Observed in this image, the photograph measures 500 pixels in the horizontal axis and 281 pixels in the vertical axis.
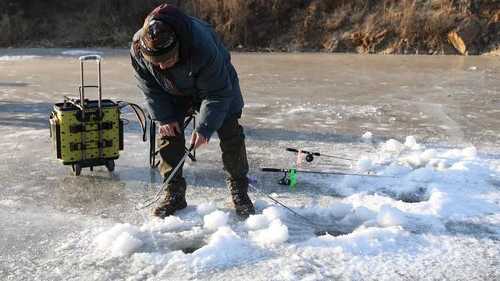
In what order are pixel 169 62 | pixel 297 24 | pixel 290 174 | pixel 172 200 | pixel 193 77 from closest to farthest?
pixel 169 62 → pixel 193 77 → pixel 172 200 → pixel 290 174 → pixel 297 24

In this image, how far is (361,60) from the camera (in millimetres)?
12977

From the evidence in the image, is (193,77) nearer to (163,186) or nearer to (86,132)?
(163,186)

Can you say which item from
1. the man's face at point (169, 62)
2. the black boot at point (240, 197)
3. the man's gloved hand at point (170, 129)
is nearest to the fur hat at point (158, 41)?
the man's face at point (169, 62)

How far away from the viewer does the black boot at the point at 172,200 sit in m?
3.80

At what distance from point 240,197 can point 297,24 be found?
13.8 m

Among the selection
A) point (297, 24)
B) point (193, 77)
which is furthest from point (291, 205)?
point (297, 24)

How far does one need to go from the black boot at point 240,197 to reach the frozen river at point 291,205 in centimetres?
9

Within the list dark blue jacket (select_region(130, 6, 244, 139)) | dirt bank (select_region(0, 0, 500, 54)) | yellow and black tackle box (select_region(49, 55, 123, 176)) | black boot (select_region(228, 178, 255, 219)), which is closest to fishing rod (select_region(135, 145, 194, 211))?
dark blue jacket (select_region(130, 6, 244, 139))

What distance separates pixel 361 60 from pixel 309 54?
1.89 m

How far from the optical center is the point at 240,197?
3.85 metres

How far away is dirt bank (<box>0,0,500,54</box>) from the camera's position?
15.0 m

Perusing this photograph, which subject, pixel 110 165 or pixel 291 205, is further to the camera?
pixel 110 165

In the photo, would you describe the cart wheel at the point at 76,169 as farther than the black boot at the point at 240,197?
Yes

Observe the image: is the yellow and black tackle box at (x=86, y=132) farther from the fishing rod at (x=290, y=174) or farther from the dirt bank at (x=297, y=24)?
the dirt bank at (x=297, y=24)
